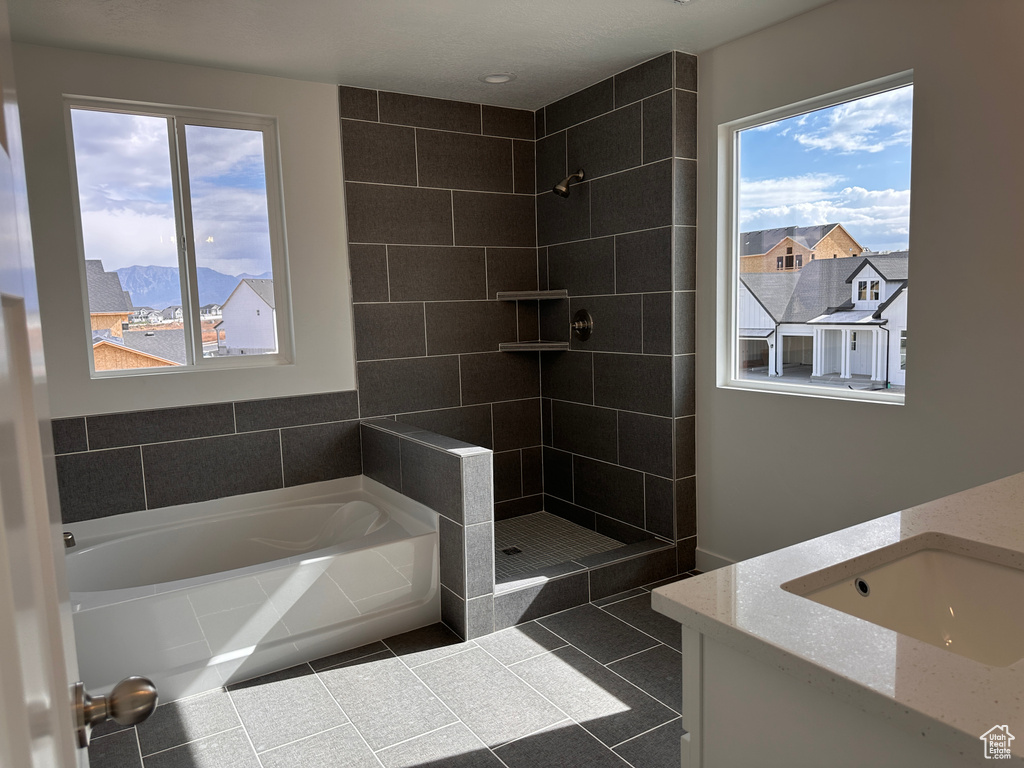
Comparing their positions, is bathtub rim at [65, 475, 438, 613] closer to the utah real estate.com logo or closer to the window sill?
the window sill

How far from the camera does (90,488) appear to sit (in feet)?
10.2

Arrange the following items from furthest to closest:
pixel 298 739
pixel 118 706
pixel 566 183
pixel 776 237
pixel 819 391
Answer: pixel 566 183, pixel 776 237, pixel 819 391, pixel 298 739, pixel 118 706

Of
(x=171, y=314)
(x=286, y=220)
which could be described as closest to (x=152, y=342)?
(x=171, y=314)

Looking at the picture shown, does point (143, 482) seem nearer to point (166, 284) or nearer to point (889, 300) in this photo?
point (166, 284)

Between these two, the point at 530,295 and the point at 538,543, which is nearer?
the point at 538,543

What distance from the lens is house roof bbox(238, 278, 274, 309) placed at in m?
3.47

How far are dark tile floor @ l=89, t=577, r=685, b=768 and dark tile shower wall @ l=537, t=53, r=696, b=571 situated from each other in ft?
2.89

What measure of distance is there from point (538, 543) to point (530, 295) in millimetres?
1365

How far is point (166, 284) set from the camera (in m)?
3.28

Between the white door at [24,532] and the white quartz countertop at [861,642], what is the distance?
0.77 metres

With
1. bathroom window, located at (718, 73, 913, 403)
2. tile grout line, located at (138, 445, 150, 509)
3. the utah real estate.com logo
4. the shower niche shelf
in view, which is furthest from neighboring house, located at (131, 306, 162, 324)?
the utah real estate.com logo

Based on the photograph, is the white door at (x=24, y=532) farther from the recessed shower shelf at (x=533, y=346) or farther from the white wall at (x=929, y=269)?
the recessed shower shelf at (x=533, y=346)

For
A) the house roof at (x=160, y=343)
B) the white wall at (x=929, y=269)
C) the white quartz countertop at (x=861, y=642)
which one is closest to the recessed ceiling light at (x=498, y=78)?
the white wall at (x=929, y=269)

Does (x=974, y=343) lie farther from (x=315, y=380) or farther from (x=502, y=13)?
(x=315, y=380)
